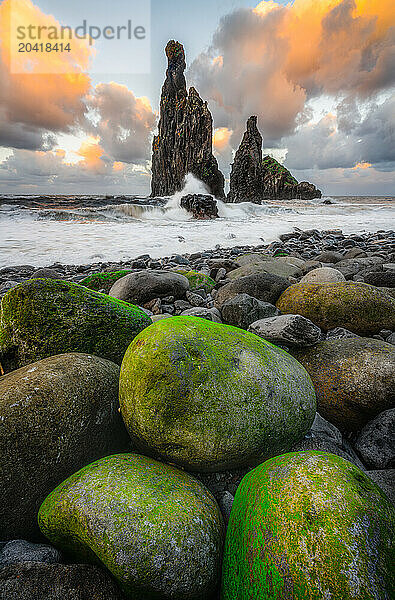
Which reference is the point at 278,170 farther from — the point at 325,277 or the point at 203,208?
the point at 325,277

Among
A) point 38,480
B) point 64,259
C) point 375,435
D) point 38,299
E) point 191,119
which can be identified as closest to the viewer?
point 38,480

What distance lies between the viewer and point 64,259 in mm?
8273

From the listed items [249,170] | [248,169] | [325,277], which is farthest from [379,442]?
[248,169]

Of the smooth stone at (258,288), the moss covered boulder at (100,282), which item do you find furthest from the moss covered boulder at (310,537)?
the moss covered boulder at (100,282)

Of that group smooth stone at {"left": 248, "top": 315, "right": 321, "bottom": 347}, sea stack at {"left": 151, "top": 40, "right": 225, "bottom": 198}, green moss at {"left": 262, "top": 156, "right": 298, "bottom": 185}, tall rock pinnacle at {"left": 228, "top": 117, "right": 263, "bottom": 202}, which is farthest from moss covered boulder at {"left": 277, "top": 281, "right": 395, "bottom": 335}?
green moss at {"left": 262, "top": 156, "right": 298, "bottom": 185}

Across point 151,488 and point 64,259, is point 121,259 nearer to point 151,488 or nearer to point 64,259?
point 64,259

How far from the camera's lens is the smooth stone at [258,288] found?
348cm

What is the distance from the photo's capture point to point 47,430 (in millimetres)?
1396

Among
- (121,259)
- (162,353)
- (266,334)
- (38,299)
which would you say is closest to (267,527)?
(162,353)

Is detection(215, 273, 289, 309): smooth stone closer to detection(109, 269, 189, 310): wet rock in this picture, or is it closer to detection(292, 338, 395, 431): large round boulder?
detection(109, 269, 189, 310): wet rock

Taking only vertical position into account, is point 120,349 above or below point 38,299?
below

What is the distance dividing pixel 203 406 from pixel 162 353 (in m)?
0.33

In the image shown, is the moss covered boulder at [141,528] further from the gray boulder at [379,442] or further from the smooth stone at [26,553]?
the gray boulder at [379,442]

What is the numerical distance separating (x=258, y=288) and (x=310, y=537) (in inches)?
108
